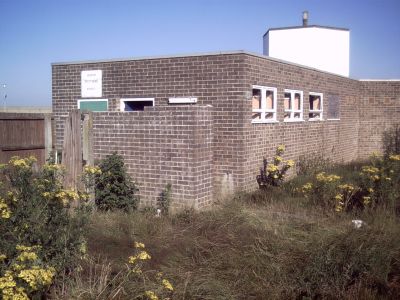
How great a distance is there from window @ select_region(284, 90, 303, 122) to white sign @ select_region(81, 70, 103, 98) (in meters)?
5.17

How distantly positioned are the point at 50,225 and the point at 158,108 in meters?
5.00

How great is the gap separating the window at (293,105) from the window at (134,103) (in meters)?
3.93

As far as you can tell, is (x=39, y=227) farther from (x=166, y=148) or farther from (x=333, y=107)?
(x=333, y=107)

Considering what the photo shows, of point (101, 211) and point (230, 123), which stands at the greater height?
point (230, 123)

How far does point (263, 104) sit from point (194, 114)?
2775 mm

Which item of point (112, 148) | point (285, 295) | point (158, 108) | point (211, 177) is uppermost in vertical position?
point (158, 108)

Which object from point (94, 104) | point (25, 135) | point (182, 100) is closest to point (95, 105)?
point (94, 104)

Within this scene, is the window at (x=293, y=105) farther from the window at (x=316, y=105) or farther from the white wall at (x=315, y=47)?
the white wall at (x=315, y=47)

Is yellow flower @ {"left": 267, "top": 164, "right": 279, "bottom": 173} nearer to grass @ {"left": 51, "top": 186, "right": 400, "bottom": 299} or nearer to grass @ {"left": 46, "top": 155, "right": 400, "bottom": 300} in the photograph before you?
grass @ {"left": 46, "top": 155, "right": 400, "bottom": 300}

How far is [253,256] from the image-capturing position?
5.38 m

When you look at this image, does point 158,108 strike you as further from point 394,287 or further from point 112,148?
point 394,287

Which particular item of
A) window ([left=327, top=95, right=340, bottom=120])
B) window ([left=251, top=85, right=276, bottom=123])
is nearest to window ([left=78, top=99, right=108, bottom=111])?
window ([left=251, top=85, right=276, bottom=123])

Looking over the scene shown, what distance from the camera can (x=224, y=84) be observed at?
32.4 feet

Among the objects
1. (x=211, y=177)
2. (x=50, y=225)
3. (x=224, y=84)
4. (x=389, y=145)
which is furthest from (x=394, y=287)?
(x=389, y=145)
